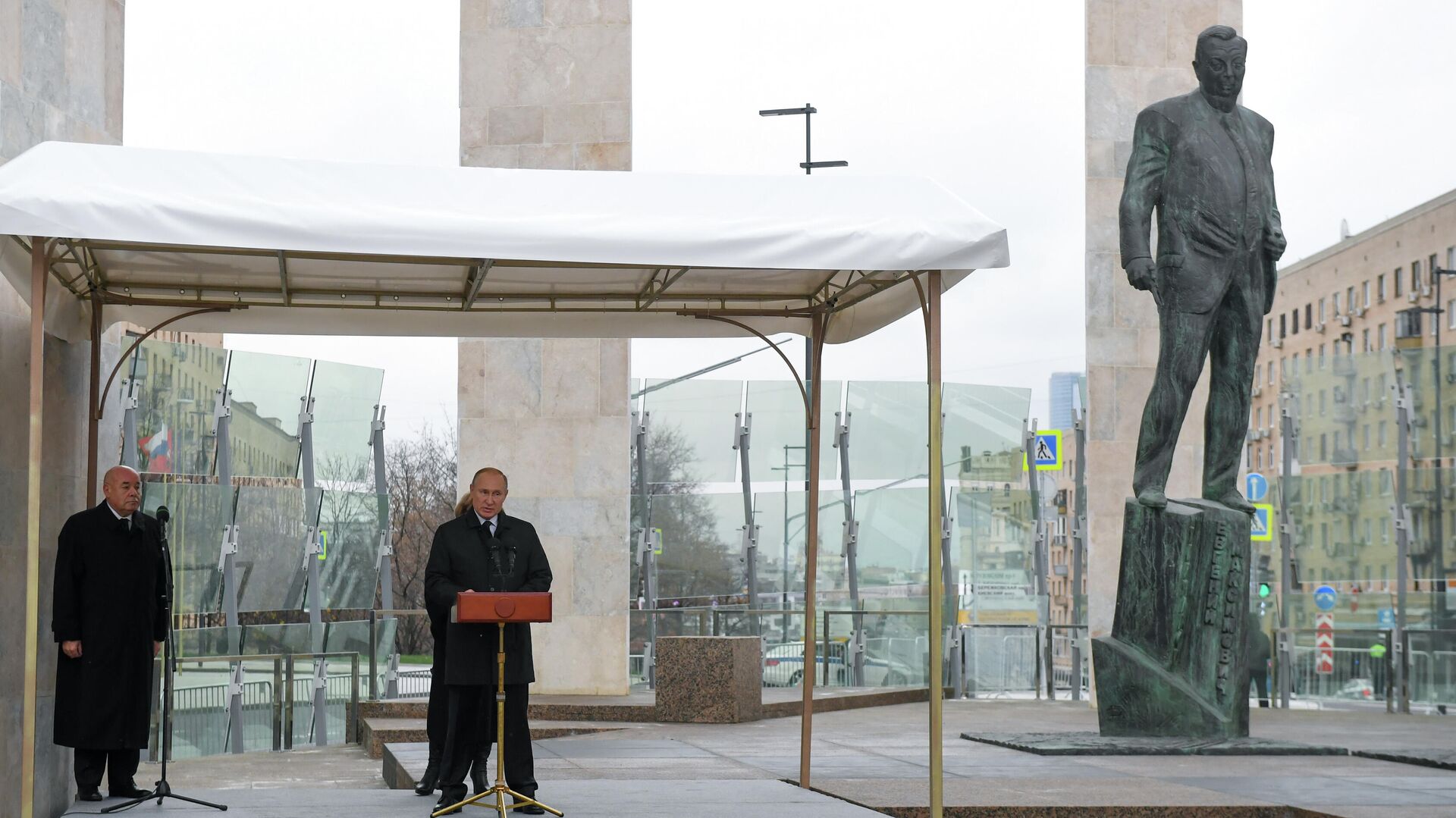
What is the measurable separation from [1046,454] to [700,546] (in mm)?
4544

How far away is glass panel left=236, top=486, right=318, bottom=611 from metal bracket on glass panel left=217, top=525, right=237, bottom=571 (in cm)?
6

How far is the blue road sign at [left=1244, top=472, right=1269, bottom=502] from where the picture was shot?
20.4 m

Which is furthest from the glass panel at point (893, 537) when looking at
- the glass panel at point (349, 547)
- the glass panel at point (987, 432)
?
the glass panel at point (349, 547)

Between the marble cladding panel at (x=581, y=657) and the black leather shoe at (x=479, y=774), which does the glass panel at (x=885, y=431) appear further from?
the black leather shoe at (x=479, y=774)

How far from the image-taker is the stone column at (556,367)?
15734 mm

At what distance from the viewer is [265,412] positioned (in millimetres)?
18797

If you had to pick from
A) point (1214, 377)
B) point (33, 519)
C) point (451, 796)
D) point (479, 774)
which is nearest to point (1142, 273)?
point (1214, 377)

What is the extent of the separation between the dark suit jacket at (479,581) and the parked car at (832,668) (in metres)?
9.67

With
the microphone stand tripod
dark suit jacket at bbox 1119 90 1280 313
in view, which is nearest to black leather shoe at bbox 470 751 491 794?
the microphone stand tripod

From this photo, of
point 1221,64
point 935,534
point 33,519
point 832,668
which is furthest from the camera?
point 832,668

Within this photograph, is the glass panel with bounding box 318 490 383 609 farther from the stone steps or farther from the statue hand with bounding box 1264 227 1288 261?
the statue hand with bounding box 1264 227 1288 261

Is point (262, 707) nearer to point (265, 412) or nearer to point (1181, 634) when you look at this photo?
point (265, 412)

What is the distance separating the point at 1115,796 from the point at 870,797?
1.28 m

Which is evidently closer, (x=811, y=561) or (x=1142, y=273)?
(x=811, y=561)
